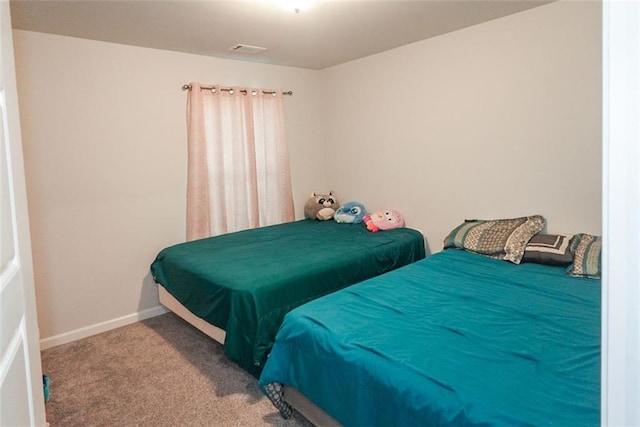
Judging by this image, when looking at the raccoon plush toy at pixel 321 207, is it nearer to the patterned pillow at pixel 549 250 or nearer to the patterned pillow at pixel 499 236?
the patterned pillow at pixel 499 236

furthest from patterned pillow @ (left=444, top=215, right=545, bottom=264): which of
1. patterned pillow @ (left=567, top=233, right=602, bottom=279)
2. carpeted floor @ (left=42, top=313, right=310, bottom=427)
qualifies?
carpeted floor @ (left=42, top=313, right=310, bottom=427)

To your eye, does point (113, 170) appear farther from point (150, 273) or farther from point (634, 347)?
point (634, 347)

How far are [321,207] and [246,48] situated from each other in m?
1.76

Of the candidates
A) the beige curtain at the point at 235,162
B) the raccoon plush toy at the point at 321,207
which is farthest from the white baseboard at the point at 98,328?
the raccoon plush toy at the point at 321,207

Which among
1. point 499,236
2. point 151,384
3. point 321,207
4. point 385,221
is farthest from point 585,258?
point 151,384

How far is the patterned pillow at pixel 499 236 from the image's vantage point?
9.11 ft

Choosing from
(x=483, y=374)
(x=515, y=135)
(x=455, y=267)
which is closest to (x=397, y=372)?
(x=483, y=374)

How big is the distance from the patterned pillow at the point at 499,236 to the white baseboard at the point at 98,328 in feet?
8.55

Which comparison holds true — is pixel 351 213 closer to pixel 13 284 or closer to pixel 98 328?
pixel 98 328

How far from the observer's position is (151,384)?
2.48 meters

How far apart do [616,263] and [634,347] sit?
0.11 metres

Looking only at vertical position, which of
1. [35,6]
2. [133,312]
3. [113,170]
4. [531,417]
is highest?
[35,6]

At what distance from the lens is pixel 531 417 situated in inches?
48.6

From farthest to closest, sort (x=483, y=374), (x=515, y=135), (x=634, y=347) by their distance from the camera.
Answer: (x=515, y=135)
(x=483, y=374)
(x=634, y=347)
